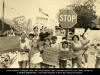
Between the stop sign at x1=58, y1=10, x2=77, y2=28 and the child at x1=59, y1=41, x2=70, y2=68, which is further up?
the stop sign at x1=58, y1=10, x2=77, y2=28

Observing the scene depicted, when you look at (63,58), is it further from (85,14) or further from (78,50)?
(85,14)

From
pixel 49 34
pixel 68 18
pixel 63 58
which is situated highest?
pixel 68 18

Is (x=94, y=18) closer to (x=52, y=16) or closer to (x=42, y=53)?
(x=52, y=16)

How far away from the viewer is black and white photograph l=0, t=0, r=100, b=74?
1.51 m

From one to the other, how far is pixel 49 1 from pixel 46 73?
492 millimetres

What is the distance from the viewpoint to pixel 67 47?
4.96ft

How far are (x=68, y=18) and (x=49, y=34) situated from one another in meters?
0.17

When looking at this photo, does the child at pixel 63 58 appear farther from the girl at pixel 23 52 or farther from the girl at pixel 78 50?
the girl at pixel 23 52

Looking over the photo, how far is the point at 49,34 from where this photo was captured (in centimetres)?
151

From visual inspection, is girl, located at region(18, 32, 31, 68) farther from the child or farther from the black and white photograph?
the child

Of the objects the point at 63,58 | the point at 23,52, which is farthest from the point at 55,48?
the point at 23,52

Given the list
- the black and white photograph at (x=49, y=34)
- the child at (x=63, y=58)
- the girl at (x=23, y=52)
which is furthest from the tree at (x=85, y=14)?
the girl at (x=23, y=52)

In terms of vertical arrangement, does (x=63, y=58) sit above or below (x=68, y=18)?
below

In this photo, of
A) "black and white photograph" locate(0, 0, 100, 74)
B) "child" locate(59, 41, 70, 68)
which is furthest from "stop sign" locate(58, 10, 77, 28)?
"child" locate(59, 41, 70, 68)
